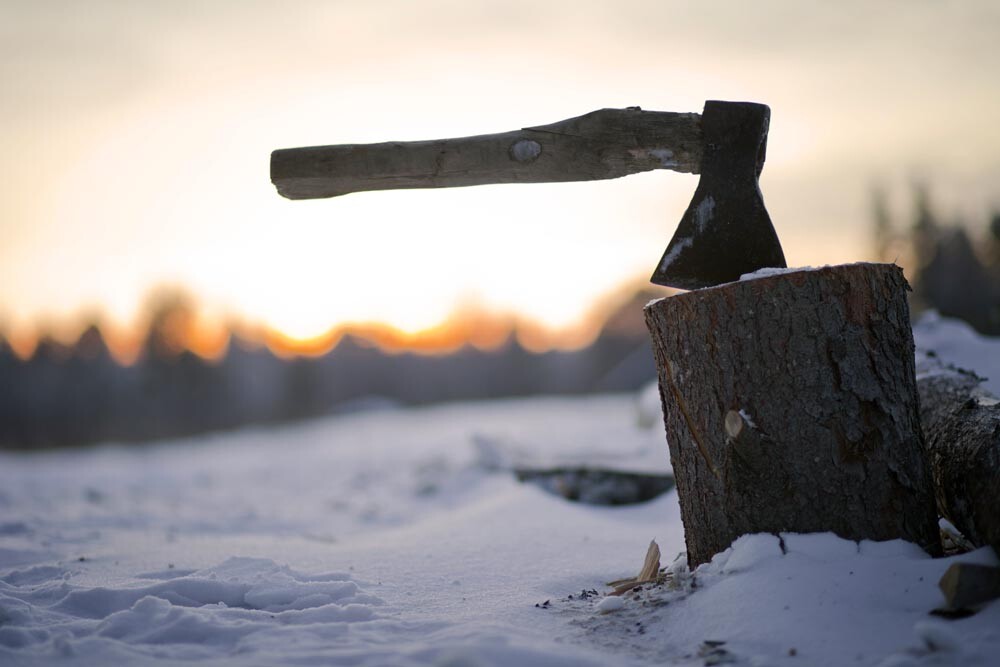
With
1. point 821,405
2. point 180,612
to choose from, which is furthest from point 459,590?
point 821,405

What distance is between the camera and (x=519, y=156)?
2.73 m

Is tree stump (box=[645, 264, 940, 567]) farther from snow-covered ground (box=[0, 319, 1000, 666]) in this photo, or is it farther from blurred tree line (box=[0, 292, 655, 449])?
blurred tree line (box=[0, 292, 655, 449])

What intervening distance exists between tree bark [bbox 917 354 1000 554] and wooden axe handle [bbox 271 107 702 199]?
57.4 inches

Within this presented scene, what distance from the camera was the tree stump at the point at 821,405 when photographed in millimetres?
2184

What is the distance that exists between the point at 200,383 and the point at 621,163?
29.9 meters

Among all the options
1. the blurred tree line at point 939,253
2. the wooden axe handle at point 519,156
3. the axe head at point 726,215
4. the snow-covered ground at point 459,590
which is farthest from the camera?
the blurred tree line at point 939,253

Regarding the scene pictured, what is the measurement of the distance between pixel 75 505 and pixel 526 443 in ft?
17.3

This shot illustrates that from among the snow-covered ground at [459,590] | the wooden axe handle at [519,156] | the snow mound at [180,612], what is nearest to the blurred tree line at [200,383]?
the snow-covered ground at [459,590]

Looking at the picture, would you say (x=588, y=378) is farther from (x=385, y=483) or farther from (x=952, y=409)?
(x=952, y=409)

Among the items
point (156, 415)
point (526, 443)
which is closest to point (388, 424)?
point (526, 443)

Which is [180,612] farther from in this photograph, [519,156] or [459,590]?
[519,156]

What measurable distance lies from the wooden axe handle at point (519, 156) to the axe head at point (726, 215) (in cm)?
12

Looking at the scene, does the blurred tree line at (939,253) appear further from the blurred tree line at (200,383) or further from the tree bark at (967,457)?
the tree bark at (967,457)

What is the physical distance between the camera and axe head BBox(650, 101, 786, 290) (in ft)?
8.35
